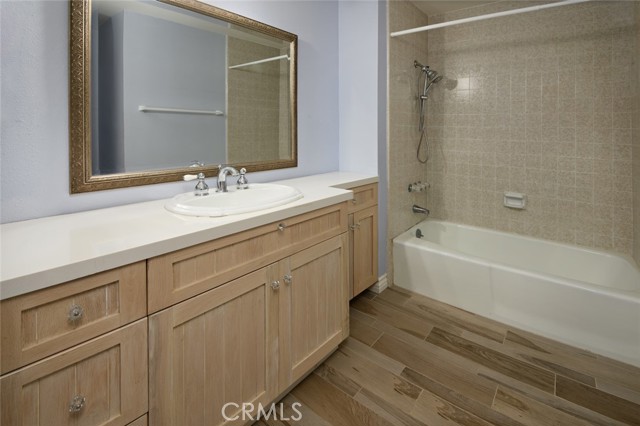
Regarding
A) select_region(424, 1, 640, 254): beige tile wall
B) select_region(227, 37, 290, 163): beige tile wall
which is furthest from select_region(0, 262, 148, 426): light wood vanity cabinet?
select_region(424, 1, 640, 254): beige tile wall

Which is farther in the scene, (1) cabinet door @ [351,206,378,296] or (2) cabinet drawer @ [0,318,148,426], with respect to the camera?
(1) cabinet door @ [351,206,378,296]

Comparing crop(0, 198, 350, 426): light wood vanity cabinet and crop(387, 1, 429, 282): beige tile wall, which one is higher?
crop(387, 1, 429, 282): beige tile wall

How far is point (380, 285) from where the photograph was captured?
8.48 ft


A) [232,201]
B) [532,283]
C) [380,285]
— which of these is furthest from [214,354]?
[532,283]

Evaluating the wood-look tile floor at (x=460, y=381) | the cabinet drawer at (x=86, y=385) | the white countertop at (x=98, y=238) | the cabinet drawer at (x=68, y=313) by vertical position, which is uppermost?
the white countertop at (x=98, y=238)

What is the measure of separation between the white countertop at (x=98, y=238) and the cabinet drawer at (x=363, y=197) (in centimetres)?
72

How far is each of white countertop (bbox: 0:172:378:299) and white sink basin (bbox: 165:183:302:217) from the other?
29mm

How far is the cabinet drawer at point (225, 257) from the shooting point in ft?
3.30

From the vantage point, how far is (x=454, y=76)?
2.97 metres

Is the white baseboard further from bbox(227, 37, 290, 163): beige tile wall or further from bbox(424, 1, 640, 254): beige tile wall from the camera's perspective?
bbox(227, 37, 290, 163): beige tile wall

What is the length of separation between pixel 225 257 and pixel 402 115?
6.49 feet

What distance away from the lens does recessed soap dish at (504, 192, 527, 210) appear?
8.94 ft

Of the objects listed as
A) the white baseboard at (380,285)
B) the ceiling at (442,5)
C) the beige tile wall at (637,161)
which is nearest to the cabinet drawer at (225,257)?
the white baseboard at (380,285)

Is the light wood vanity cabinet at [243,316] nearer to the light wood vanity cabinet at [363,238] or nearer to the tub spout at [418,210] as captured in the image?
the light wood vanity cabinet at [363,238]
